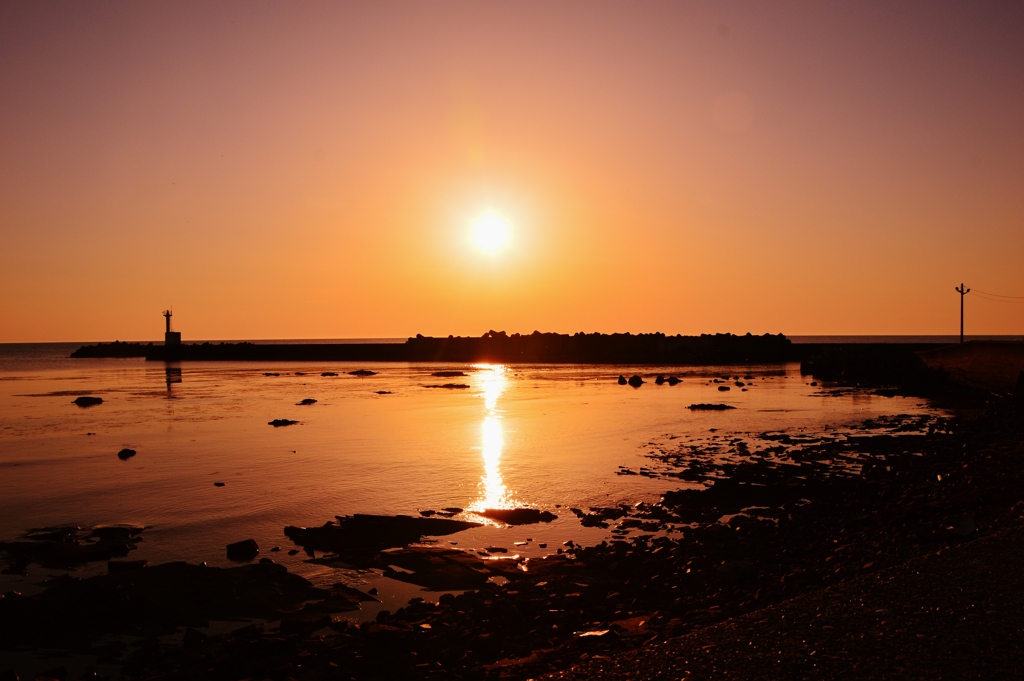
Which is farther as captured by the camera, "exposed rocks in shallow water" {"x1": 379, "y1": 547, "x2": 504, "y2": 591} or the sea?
the sea

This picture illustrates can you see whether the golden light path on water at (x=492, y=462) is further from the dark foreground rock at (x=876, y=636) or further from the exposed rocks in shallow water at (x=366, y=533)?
the dark foreground rock at (x=876, y=636)

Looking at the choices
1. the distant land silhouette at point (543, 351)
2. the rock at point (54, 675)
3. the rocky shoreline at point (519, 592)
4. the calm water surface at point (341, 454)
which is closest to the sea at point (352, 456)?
the calm water surface at point (341, 454)

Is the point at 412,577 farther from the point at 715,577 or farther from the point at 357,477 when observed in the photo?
the point at 357,477

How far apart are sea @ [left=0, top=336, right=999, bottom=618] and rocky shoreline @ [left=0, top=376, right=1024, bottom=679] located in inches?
32.5

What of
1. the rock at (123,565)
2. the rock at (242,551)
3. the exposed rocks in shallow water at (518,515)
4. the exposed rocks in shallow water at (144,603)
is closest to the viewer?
the exposed rocks in shallow water at (144,603)

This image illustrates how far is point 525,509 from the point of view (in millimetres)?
15203

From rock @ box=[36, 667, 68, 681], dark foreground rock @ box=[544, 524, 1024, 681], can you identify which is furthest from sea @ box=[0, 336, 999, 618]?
dark foreground rock @ box=[544, 524, 1024, 681]

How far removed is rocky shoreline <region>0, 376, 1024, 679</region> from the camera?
7.98 m

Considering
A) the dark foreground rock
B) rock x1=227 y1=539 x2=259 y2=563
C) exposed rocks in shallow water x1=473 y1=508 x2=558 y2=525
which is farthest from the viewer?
exposed rocks in shallow water x1=473 y1=508 x2=558 y2=525

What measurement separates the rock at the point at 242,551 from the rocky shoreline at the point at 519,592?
2.25 feet

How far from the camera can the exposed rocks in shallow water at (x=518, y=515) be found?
1435 cm

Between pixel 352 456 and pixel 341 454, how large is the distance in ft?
1.94

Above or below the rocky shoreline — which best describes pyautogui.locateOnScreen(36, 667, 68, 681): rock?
below

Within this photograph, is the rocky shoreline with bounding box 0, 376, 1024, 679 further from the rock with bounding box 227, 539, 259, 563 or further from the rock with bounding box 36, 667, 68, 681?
the rock with bounding box 227, 539, 259, 563
